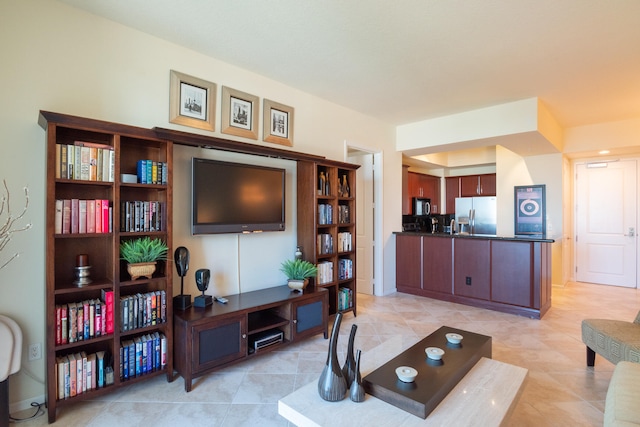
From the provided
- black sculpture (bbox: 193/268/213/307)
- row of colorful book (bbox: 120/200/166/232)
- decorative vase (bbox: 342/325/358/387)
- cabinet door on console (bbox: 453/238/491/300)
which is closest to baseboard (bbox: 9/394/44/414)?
black sculpture (bbox: 193/268/213/307)

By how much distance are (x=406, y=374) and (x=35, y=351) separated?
229 cm

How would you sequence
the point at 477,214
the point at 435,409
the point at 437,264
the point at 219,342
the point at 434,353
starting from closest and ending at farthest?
the point at 435,409
the point at 434,353
the point at 219,342
the point at 437,264
the point at 477,214

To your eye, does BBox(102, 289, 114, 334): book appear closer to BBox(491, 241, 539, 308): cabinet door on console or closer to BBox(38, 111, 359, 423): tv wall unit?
BBox(38, 111, 359, 423): tv wall unit

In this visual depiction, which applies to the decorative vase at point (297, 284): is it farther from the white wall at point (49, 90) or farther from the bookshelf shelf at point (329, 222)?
the white wall at point (49, 90)

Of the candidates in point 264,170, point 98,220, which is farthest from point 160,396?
point 264,170

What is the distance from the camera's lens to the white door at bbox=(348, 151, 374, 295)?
4832 millimetres

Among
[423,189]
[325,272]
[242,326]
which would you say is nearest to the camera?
[242,326]

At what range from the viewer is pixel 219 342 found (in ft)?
7.85

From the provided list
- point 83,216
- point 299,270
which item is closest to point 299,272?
point 299,270

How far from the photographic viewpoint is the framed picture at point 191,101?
265 centimetres

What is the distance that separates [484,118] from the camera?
13.5 feet

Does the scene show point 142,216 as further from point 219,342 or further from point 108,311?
point 219,342

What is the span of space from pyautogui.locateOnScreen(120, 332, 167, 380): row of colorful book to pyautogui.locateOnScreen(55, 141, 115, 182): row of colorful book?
1.12 meters

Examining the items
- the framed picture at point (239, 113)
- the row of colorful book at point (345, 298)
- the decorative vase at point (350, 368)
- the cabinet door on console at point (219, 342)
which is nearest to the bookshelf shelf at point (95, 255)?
the cabinet door on console at point (219, 342)
